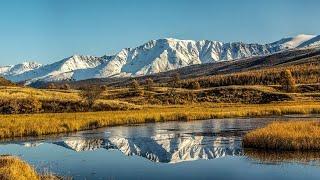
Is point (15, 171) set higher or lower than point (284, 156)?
higher

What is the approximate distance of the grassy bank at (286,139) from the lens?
43750 millimetres

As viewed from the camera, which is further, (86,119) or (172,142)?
(86,119)

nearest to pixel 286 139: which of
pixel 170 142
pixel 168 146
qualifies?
pixel 168 146

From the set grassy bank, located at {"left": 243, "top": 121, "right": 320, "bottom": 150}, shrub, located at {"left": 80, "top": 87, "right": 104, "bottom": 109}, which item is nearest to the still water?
grassy bank, located at {"left": 243, "top": 121, "right": 320, "bottom": 150}

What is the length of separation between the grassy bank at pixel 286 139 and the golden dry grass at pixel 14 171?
21.6 m

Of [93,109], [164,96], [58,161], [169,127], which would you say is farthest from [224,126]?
[164,96]

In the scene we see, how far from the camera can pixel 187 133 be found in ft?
210

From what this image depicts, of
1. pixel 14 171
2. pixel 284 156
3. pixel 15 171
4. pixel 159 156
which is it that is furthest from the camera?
pixel 159 156

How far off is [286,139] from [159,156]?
11.1m

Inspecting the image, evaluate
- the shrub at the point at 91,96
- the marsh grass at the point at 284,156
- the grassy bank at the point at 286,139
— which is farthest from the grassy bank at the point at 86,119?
the marsh grass at the point at 284,156

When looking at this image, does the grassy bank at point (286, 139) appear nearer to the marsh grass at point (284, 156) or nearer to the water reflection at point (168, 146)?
the marsh grass at point (284, 156)

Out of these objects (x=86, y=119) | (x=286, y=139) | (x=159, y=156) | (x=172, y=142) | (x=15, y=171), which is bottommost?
(x=159, y=156)

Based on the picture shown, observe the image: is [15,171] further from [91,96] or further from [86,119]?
[91,96]

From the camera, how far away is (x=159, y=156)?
46.8 m
